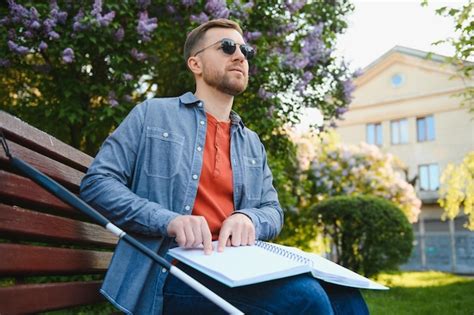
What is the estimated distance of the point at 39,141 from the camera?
221cm

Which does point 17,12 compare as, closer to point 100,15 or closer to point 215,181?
point 100,15

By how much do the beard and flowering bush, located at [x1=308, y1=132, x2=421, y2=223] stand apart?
53.9ft

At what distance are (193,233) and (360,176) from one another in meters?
18.9

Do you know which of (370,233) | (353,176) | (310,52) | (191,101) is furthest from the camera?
(353,176)

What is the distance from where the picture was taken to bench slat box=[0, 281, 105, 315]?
69.5 inches

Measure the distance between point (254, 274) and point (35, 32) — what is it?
501 cm

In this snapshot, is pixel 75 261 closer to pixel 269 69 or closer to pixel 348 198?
pixel 269 69

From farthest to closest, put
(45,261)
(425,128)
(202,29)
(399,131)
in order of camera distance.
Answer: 1. (399,131)
2. (425,128)
3. (202,29)
4. (45,261)

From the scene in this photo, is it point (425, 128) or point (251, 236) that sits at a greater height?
point (425, 128)

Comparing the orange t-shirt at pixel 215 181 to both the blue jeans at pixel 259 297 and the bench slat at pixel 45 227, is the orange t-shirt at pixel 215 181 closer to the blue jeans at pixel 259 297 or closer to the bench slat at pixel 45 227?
the blue jeans at pixel 259 297

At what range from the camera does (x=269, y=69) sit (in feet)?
23.0

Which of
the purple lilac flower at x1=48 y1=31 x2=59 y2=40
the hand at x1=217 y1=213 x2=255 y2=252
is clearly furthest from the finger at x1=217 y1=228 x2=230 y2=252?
the purple lilac flower at x1=48 y1=31 x2=59 y2=40

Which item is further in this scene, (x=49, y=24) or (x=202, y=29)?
(x=49, y=24)

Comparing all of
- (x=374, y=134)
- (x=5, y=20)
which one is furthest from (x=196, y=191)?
(x=374, y=134)
